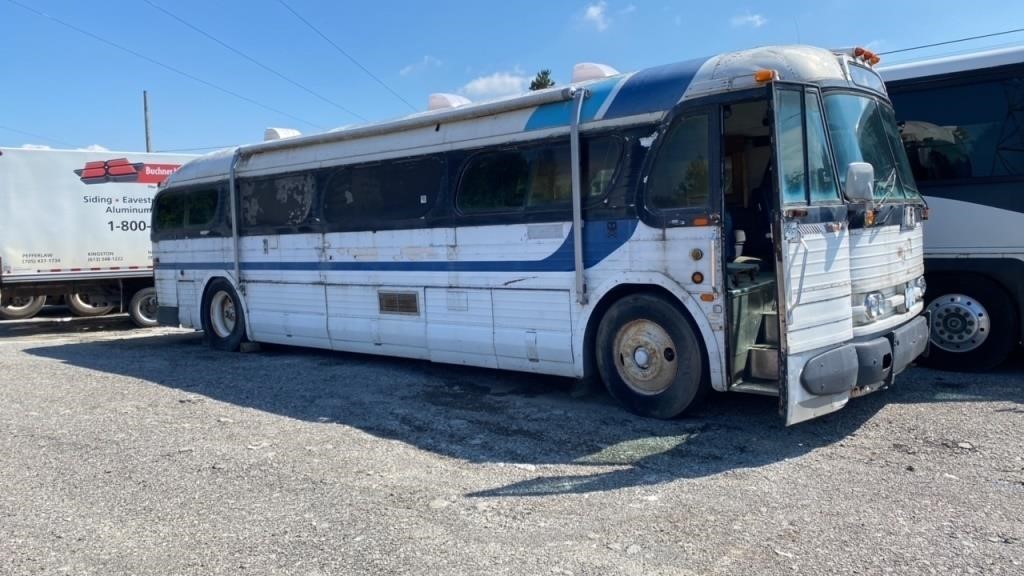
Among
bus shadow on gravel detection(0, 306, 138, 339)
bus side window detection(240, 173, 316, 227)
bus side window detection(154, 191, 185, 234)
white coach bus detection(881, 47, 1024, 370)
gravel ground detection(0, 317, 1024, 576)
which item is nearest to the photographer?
gravel ground detection(0, 317, 1024, 576)

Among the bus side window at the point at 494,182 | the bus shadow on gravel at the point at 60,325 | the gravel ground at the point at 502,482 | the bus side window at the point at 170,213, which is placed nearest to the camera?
the gravel ground at the point at 502,482

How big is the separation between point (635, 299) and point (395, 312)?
3.17 m

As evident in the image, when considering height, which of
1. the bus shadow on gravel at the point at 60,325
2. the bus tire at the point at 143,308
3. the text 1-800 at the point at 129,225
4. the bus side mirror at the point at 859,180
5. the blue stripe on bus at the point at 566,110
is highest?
the blue stripe on bus at the point at 566,110

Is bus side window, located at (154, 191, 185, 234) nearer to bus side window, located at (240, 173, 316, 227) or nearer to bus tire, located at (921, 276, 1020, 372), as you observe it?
bus side window, located at (240, 173, 316, 227)

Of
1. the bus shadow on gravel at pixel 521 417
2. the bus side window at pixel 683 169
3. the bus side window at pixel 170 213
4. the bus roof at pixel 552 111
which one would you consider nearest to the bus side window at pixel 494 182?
the bus roof at pixel 552 111

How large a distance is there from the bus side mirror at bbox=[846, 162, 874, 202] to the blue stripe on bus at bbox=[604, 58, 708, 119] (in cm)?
138

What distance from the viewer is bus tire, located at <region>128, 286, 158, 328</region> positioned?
1588cm

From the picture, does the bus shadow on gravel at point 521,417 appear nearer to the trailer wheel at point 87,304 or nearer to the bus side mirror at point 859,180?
the bus side mirror at point 859,180

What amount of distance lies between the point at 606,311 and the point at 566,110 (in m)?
1.80

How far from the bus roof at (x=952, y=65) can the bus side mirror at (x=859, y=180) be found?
124 inches

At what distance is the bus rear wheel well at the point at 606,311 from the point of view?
6094 mm

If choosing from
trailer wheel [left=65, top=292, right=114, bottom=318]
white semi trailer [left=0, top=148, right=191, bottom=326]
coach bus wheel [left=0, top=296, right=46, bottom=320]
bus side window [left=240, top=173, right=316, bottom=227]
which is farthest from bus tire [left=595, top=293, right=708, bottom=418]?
coach bus wheel [left=0, top=296, right=46, bottom=320]

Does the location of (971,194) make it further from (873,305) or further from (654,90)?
(654,90)

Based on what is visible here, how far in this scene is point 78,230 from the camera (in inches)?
605
